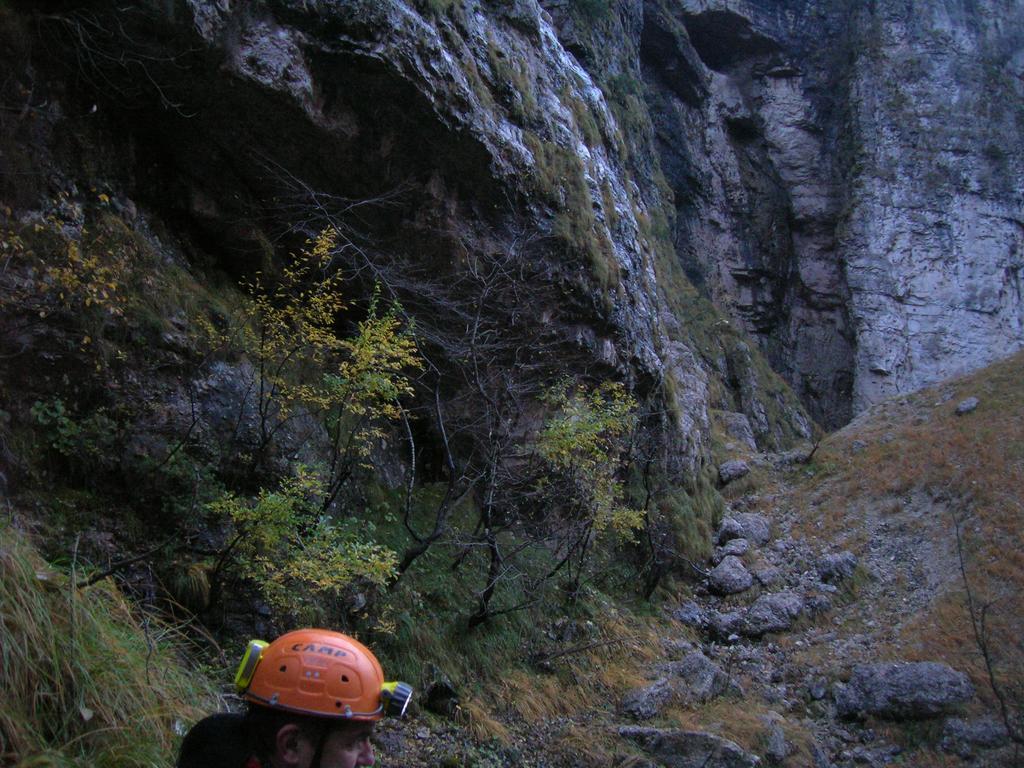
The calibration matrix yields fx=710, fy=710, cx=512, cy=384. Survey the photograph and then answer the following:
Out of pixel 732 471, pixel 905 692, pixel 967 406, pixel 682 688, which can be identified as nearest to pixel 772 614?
pixel 905 692

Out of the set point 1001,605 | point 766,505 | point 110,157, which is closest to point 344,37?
point 110,157

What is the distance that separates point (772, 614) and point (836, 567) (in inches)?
74.9

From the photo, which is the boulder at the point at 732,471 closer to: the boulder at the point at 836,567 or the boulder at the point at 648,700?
the boulder at the point at 836,567

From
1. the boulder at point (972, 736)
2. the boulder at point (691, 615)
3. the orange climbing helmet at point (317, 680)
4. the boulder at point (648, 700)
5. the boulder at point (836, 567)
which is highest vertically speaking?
the orange climbing helmet at point (317, 680)

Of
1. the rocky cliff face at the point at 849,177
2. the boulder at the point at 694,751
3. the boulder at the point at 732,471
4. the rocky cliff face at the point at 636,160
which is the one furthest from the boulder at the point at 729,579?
the rocky cliff face at the point at 849,177

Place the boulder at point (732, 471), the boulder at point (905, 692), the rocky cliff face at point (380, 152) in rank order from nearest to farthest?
the rocky cliff face at point (380, 152)
the boulder at point (905, 692)
the boulder at point (732, 471)

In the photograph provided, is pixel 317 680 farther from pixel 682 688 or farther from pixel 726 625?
pixel 726 625

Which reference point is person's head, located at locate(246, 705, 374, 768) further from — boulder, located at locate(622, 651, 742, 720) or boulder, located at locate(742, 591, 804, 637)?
boulder, located at locate(742, 591, 804, 637)

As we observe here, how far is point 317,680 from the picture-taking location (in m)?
2.10

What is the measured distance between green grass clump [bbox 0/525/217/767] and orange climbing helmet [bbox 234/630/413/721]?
1.43 meters

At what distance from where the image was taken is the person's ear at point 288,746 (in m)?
2.06

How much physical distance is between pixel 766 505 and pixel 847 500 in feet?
4.99

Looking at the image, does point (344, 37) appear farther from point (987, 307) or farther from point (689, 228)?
point (987, 307)

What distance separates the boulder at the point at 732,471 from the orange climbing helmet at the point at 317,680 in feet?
47.1
